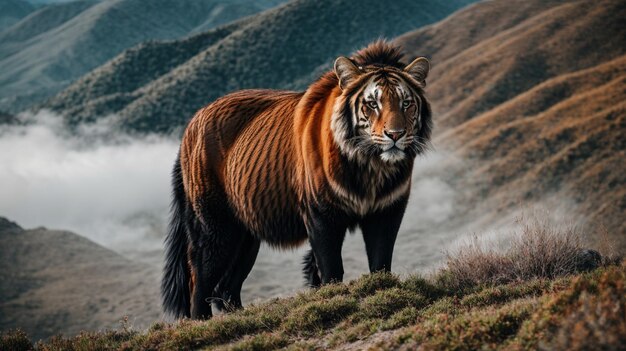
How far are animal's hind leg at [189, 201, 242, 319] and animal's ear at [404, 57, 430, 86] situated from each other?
2.93m

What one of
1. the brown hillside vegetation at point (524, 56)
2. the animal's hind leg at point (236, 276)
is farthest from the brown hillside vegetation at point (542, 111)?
the animal's hind leg at point (236, 276)

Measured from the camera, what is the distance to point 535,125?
5400 centimetres

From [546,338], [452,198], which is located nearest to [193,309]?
[546,338]

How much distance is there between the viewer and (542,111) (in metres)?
57.4

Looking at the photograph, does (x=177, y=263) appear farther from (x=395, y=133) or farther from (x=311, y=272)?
(x=395, y=133)

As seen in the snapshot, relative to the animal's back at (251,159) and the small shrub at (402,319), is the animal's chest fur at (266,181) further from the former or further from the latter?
the small shrub at (402,319)

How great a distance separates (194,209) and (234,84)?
9154 cm

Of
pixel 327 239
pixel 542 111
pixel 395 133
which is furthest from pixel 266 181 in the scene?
pixel 542 111

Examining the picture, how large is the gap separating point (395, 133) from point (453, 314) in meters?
1.74

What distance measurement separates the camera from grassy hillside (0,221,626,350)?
5.02 m

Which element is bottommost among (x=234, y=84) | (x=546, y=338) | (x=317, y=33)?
(x=546, y=338)

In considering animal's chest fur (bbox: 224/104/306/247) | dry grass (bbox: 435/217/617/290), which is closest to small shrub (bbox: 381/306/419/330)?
dry grass (bbox: 435/217/617/290)

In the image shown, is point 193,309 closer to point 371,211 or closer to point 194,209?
point 194,209

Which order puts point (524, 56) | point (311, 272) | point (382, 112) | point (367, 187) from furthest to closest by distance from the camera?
point (524, 56), point (311, 272), point (367, 187), point (382, 112)
